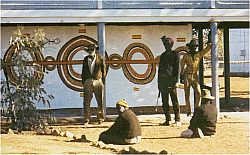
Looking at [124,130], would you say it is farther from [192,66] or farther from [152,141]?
[192,66]

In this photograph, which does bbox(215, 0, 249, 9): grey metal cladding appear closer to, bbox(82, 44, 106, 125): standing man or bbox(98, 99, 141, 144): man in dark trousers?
bbox(82, 44, 106, 125): standing man

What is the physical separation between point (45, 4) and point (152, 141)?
4989 mm

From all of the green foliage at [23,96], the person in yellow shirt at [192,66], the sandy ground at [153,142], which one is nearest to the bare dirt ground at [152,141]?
the sandy ground at [153,142]

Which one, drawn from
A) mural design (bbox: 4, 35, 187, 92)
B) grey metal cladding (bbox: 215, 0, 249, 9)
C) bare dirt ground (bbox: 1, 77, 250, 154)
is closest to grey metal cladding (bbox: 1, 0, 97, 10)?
mural design (bbox: 4, 35, 187, 92)

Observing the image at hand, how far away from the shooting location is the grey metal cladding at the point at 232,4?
15883 mm

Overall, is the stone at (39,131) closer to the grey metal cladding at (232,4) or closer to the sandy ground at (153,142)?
the sandy ground at (153,142)

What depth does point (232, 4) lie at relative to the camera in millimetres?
15945

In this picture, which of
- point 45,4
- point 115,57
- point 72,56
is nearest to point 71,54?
point 72,56

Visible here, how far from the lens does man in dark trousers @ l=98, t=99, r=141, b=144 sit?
38.1ft

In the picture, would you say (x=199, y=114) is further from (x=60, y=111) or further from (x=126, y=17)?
(x=60, y=111)

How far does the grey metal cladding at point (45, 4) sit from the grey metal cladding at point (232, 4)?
10.7 ft

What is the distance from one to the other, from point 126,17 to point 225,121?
3673mm

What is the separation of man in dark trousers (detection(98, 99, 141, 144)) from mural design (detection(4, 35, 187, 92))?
617cm

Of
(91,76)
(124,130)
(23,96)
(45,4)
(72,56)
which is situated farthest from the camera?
(72,56)
